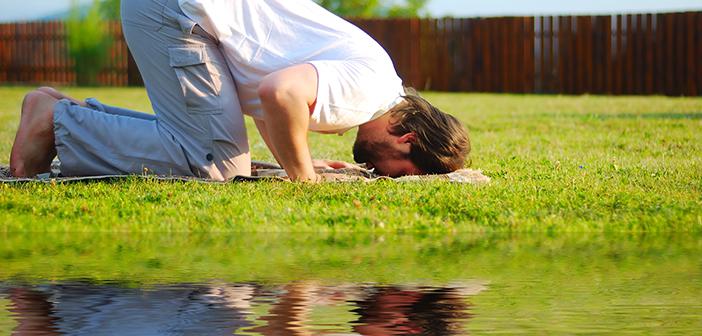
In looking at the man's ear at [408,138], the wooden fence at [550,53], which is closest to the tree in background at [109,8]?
the wooden fence at [550,53]

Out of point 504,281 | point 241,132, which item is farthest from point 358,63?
point 504,281

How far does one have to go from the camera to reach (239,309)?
3.43 m

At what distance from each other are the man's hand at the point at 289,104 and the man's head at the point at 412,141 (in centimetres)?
50

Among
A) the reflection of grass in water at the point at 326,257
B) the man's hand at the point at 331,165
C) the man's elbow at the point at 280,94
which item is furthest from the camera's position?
the man's hand at the point at 331,165

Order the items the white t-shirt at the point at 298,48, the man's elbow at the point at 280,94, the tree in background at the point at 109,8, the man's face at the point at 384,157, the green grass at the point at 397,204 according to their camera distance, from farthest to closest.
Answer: the tree in background at the point at 109,8, the man's face at the point at 384,157, the white t-shirt at the point at 298,48, the man's elbow at the point at 280,94, the green grass at the point at 397,204

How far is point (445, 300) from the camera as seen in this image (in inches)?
143

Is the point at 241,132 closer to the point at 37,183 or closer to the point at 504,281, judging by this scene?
the point at 37,183

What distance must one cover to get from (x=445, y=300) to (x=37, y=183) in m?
3.10

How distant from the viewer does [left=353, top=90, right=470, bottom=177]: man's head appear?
6098mm

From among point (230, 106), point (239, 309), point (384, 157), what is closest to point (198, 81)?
point (230, 106)

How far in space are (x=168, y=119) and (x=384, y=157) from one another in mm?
1149

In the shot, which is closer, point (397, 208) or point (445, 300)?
point (445, 300)

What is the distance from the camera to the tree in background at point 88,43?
27969 mm

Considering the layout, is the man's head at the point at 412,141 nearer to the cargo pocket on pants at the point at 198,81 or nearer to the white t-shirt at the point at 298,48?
the white t-shirt at the point at 298,48
